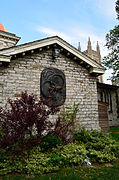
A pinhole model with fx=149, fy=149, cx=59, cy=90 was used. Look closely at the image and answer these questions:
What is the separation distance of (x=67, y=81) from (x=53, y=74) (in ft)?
3.31

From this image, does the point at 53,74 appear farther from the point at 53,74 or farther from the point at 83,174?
the point at 83,174

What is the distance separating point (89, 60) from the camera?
934cm

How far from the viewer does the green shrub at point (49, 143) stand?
5770 mm

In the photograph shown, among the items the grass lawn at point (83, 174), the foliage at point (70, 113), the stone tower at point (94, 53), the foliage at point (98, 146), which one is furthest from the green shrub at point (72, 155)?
the stone tower at point (94, 53)


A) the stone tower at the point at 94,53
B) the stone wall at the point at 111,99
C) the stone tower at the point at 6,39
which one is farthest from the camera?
the stone tower at the point at 94,53

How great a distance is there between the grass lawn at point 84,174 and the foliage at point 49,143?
116cm

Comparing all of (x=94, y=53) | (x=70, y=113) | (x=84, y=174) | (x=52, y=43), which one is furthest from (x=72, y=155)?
(x=94, y=53)

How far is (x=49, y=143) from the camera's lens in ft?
19.0

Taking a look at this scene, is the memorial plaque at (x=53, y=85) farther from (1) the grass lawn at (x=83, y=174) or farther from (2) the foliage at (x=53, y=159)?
(1) the grass lawn at (x=83, y=174)

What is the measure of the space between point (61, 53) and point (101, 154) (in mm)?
5928

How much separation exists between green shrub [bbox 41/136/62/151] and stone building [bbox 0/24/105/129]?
2635 mm

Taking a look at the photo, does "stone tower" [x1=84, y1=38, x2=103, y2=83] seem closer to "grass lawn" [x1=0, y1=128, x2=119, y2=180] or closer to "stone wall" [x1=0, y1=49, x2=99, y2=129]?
"stone wall" [x1=0, y1=49, x2=99, y2=129]

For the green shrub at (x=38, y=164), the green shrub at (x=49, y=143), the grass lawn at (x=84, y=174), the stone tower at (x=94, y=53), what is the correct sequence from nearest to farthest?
1. the grass lawn at (x=84, y=174)
2. the green shrub at (x=38, y=164)
3. the green shrub at (x=49, y=143)
4. the stone tower at (x=94, y=53)

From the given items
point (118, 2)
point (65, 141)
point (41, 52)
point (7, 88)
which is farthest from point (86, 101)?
point (118, 2)
